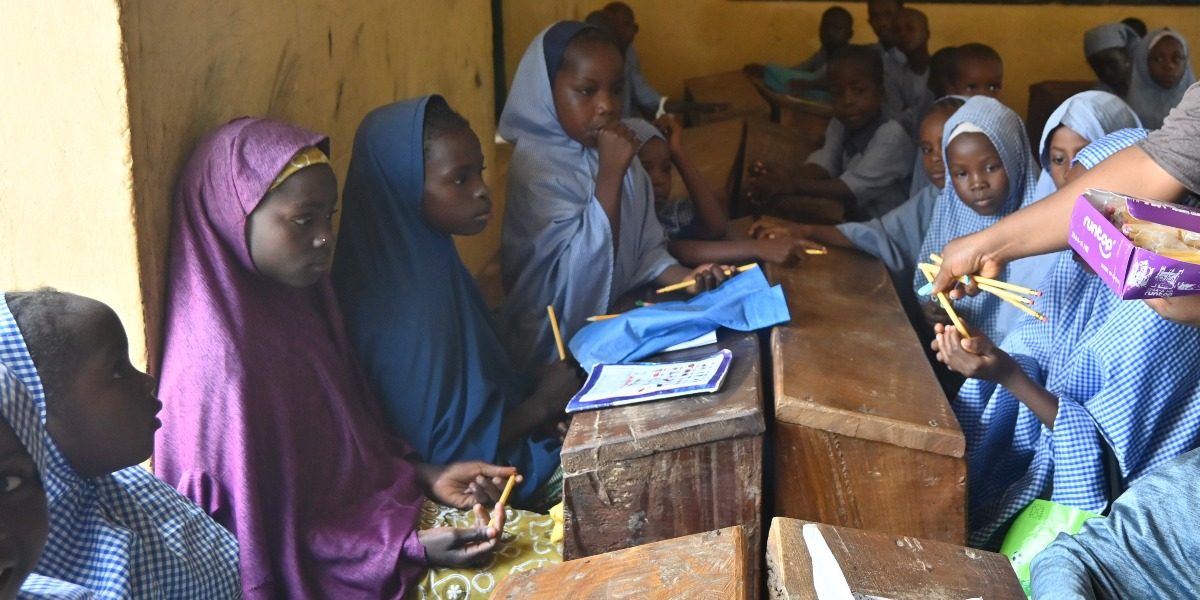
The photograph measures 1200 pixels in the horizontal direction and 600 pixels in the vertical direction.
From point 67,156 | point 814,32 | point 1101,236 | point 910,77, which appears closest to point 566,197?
point 67,156

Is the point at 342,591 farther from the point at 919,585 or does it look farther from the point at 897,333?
the point at 897,333

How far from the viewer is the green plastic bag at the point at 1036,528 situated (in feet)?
8.27

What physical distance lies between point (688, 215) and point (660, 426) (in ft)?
6.22

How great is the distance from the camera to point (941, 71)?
19.4ft

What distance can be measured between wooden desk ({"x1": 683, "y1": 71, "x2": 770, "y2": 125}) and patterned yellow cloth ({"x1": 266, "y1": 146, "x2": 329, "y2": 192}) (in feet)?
14.0

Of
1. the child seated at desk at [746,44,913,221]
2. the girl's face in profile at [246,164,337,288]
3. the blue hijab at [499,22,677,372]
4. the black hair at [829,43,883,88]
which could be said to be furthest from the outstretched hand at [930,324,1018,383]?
the black hair at [829,43,883,88]

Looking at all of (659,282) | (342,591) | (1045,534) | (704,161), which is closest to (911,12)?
(704,161)

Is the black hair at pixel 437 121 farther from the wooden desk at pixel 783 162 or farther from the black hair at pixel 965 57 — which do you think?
the black hair at pixel 965 57

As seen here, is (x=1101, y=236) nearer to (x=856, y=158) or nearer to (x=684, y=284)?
(x=684, y=284)

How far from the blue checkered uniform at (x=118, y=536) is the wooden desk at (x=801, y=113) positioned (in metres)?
4.87

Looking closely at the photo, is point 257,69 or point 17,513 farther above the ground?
point 257,69

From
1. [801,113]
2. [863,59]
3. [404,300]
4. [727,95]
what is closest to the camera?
[404,300]

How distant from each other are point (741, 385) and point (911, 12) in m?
5.59

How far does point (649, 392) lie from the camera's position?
2428 mm
